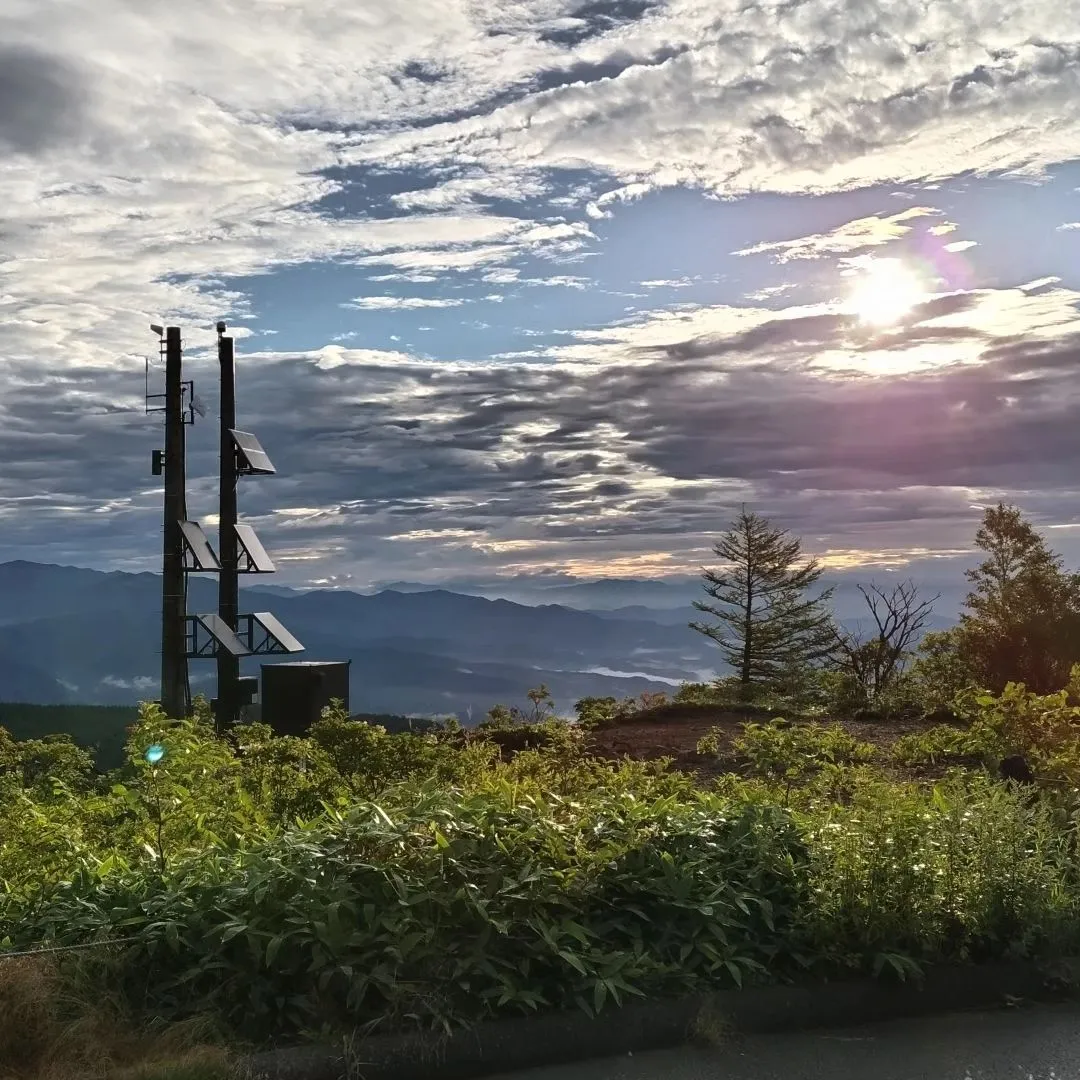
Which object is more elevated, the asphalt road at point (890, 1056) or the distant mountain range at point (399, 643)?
the asphalt road at point (890, 1056)

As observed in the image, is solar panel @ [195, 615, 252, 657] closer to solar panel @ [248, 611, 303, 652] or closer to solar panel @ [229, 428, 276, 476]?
solar panel @ [248, 611, 303, 652]

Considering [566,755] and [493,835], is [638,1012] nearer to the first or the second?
[493,835]

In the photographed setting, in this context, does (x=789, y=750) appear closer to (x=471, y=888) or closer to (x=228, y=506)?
(x=471, y=888)

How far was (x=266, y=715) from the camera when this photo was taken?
12477 millimetres

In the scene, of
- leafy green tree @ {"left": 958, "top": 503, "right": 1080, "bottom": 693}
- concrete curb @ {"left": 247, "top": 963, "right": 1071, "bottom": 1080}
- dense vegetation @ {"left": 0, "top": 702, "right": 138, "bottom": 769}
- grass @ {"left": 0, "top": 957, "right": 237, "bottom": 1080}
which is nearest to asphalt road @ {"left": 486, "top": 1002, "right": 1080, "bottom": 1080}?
concrete curb @ {"left": 247, "top": 963, "right": 1071, "bottom": 1080}

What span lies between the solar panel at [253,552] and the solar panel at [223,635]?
878mm

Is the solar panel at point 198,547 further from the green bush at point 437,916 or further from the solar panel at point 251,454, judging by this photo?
the green bush at point 437,916

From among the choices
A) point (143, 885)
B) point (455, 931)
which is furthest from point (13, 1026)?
point (455, 931)

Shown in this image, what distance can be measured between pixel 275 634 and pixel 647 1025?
40.2 ft

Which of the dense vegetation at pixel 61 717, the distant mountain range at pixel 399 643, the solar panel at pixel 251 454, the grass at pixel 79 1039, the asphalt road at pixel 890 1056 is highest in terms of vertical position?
the solar panel at pixel 251 454

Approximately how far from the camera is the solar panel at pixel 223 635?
599 inches

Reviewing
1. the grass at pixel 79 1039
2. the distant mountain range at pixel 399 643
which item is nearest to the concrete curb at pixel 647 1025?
the grass at pixel 79 1039

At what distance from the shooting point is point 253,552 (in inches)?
629

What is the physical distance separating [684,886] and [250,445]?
12701mm
